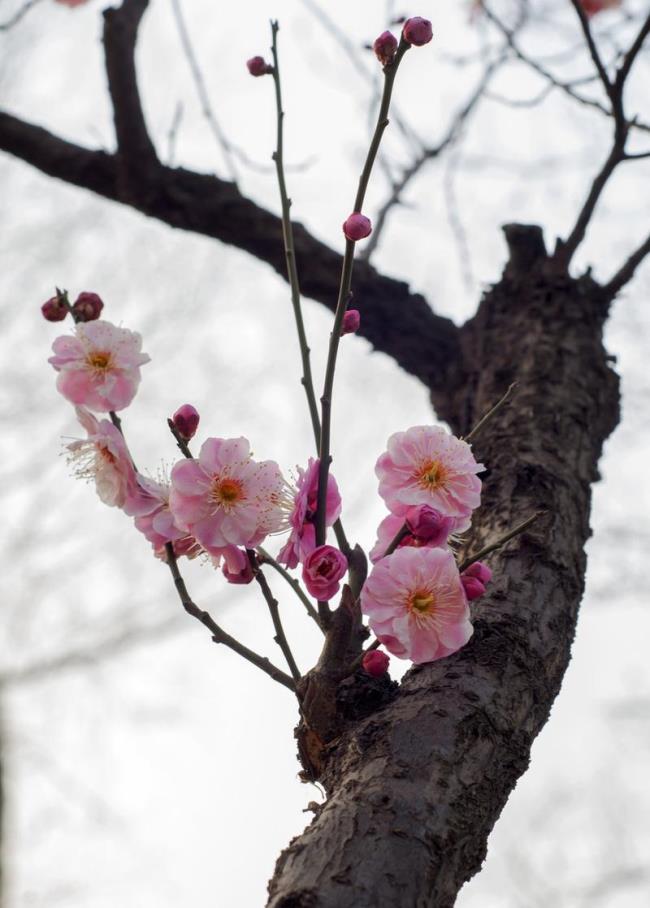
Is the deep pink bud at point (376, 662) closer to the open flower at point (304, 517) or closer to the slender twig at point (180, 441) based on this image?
the open flower at point (304, 517)

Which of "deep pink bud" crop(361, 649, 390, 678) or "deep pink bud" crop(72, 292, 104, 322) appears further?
"deep pink bud" crop(72, 292, 104, 322)

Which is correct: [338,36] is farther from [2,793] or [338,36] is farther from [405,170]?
[2,793]

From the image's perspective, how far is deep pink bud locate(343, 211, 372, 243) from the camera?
1.08m

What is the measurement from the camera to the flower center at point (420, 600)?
112 cm

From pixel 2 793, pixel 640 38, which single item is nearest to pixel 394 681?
pixel 640 38

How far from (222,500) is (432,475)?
27 centimetres

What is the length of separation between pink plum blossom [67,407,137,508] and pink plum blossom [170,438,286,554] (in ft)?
0.26

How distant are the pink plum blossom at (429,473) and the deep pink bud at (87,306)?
18.9 inches

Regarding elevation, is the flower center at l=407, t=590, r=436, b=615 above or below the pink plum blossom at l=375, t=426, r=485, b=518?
below

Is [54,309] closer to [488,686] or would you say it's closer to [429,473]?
[429,473]

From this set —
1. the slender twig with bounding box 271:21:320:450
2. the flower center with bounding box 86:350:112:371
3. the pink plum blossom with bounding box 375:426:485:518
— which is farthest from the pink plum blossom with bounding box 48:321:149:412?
the pink plum blossom with bounding box 375:426:485:518

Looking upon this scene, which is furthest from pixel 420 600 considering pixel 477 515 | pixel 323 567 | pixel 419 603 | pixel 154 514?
pixel 477 515

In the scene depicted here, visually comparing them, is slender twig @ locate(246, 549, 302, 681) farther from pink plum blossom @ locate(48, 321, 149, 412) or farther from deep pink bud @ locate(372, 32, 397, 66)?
deep pink bud @ locate(372, 32, 397, 66)

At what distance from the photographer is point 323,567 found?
1.12 metres
